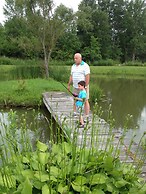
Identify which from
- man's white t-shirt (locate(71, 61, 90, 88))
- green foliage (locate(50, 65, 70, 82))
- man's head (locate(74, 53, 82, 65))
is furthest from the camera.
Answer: green foliage (locate(50, 65, 70, 82))

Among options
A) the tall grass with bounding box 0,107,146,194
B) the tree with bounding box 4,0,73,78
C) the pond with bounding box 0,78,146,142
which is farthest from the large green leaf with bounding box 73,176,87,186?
the tree with bounding box 4,0,73,78

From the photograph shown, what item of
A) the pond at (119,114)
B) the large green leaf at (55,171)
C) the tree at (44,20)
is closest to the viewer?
the large green leaf at (55,171)

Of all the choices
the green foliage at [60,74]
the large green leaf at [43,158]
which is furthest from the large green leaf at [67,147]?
the green foliage at [60,74]

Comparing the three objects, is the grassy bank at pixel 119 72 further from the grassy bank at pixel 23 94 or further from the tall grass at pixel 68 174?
the tall grass at pixel 68 174

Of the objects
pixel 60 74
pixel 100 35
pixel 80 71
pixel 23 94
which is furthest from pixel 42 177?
pixel 100 35

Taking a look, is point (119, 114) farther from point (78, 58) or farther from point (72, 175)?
point (72, 175)

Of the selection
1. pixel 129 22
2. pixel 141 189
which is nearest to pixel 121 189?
pixel 141 189

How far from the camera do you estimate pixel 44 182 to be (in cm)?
213

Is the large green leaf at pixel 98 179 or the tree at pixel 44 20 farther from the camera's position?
the tree at pixel 44 20

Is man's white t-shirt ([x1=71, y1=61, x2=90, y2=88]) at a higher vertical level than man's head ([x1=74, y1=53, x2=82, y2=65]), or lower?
lower

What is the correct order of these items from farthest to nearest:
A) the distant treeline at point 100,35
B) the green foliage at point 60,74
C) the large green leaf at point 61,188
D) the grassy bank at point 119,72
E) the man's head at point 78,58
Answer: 1. the distant treeline at point 100,35
2. the grassy bank at point 119,72
3. the green foliage at point 60,74
4. the man's head at point 78,58
5. the large green leaf at point 61,188

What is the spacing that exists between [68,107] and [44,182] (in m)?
7.14

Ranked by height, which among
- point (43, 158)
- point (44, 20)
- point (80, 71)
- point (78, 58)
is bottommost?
point (43, 158)

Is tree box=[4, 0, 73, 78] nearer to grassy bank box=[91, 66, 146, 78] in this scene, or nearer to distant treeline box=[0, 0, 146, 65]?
grassy bank box=[91, 66, 146, 78]
